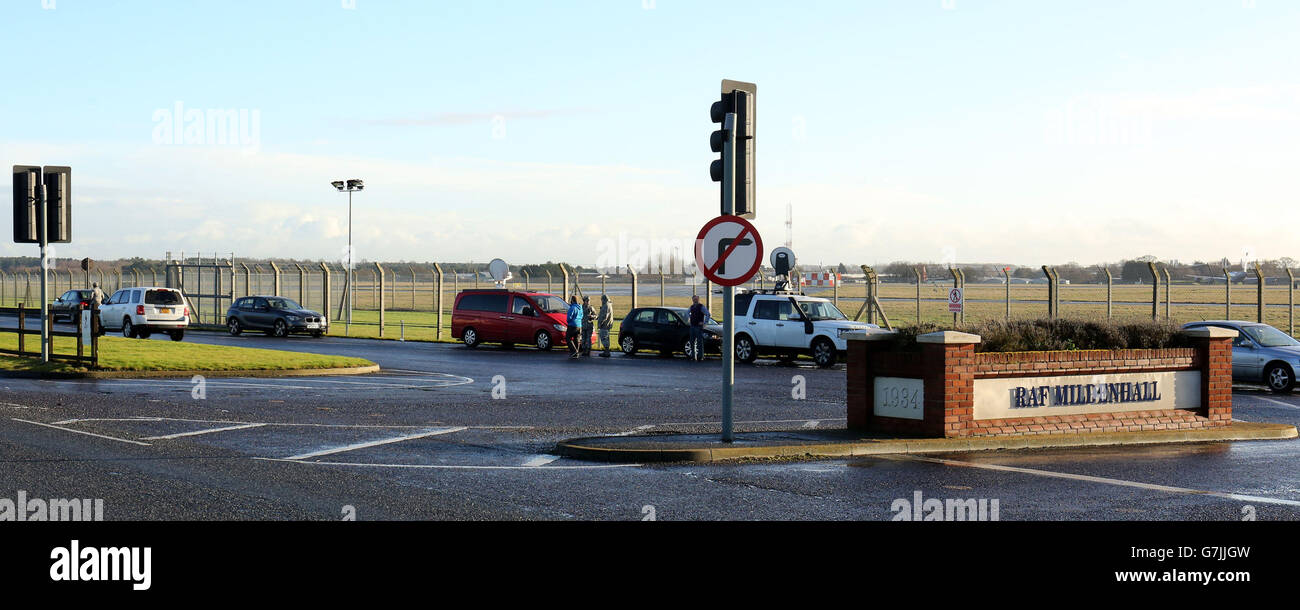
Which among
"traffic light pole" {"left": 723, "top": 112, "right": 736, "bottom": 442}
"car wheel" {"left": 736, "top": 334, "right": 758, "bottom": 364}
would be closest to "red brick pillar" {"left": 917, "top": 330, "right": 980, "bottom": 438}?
"traffic light pole" {"left": 723, "top": 112, "right": 736, "bottom": 442}

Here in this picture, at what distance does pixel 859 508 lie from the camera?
28.8ft

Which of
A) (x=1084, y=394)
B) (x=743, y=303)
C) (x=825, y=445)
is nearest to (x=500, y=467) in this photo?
(x=825, y=445)

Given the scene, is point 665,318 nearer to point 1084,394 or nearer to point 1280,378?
point 1280,378

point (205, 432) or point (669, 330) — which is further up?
point (669, 330)

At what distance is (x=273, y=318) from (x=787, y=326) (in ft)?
63.9

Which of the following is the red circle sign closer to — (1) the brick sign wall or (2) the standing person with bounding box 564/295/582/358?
(1) the brick sign wall

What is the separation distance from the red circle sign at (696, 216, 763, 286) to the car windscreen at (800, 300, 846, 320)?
1542 centimetres

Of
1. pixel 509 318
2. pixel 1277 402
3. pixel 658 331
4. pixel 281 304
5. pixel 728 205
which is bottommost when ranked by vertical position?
pixel 1277 402

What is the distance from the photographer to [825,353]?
85.8 ft

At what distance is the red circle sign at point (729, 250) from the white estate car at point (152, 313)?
2823cm

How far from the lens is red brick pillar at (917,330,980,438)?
12195 millimetres

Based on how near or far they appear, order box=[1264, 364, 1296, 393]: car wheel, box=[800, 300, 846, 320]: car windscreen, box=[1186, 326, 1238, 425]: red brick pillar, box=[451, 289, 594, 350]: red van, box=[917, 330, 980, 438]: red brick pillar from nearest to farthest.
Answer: box=[917, 330, 980, 438]: red brick pillar
box=[1186, 326, 1238, 425]: red brick pillar
box=[1264, 364, 1296, 393]: car wheel
box=[800, 300, 846, 320]: car windscreen
box=[451, 289, 594, 350]: red van

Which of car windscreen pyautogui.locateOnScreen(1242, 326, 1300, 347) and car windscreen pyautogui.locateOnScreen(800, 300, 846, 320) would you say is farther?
car windscreen pyautogui.locateOnScreen(800, 300, 846, 320)

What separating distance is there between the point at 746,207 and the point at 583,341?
18024 mm
